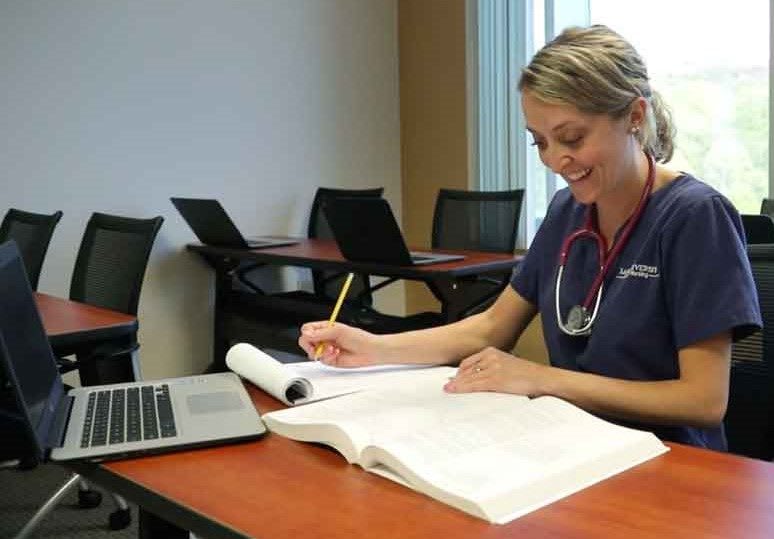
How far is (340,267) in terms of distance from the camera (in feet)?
11.2

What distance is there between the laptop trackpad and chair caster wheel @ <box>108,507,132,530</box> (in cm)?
157

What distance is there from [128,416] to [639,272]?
31.1 inches

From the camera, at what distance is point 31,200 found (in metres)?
3.84

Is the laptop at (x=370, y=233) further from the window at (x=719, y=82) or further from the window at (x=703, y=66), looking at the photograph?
the window at (x=719, y=82)

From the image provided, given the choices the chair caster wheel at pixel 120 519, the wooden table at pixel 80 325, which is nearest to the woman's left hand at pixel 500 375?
the wooden table at pixel 80 325

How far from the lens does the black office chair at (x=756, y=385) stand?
4.63 ft

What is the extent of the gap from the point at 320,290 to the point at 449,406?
3230 mm

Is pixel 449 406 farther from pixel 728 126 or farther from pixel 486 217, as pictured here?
pixel 728 126

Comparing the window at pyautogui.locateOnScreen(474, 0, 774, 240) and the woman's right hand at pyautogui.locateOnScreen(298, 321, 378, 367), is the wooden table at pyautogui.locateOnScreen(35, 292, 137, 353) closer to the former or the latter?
the woman's right hand at pyautogui.locateOnScreen(298, 321, 378, 367)

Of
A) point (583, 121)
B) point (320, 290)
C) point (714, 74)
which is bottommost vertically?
point (320, 290)

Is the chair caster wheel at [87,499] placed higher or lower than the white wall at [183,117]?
lower

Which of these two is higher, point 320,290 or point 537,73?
point 537,73

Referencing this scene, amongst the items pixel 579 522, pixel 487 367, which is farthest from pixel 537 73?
pixel 579 522

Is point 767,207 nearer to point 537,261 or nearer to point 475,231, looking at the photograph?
point 475,231
